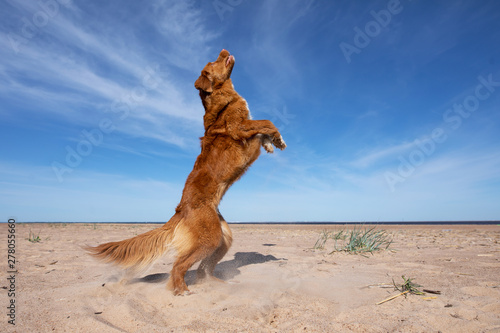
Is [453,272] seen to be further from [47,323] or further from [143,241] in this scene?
[47,323]

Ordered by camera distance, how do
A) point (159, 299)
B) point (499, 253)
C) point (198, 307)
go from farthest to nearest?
1. point (499, 253)
2. point (159, 299)
3. point (198, 307)

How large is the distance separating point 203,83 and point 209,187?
1.74 m

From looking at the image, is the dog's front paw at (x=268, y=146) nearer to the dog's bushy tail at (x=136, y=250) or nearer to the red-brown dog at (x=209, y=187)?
the red-brown dog at (x=209, y=187)

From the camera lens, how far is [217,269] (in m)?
4.51

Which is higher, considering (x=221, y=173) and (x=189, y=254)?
(x=221, y=173)

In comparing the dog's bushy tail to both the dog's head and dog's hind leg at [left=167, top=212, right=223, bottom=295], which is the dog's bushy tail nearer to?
dog's hind leg at [left=167, top=212, right=223, bottom=295]

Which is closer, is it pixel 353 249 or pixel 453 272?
pixel 453 272

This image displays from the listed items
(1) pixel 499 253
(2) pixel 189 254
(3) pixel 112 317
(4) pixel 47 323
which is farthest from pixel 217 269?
(1) pixel 499 253

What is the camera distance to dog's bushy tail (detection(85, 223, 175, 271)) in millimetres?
3207

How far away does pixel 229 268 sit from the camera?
453 centimetres

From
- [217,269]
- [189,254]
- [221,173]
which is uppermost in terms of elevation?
[221,173]

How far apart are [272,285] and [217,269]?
5.10ft

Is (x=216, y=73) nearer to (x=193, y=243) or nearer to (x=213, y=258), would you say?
(x=193, y=243)

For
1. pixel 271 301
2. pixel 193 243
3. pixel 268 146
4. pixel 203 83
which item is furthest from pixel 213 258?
pixel 203 83
